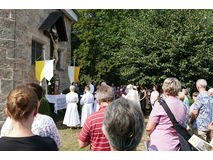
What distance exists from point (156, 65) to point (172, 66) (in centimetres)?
86

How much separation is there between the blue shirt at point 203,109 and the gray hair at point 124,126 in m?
2.69

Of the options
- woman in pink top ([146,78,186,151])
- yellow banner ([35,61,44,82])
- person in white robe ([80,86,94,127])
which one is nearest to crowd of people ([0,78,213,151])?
woman in pink top ([146,78,186,151])

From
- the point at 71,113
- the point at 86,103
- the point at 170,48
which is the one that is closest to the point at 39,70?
the point at 71,113

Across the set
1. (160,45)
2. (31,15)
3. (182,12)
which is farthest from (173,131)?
(182,12)

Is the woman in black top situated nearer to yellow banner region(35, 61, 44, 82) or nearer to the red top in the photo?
the red top

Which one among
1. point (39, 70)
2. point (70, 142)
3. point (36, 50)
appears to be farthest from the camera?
point (36, 50)

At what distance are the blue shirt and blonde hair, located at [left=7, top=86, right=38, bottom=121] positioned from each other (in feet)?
10.4

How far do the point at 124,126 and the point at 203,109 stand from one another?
9.40 feet

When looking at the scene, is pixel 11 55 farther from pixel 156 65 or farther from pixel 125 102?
pixel 156 65

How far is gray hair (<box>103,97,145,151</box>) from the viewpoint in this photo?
1293mm

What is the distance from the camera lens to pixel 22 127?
1528 millimetres

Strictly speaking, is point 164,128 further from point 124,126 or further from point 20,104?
point 20,104

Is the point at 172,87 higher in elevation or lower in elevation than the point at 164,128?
higher

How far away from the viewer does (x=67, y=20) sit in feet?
43.8
